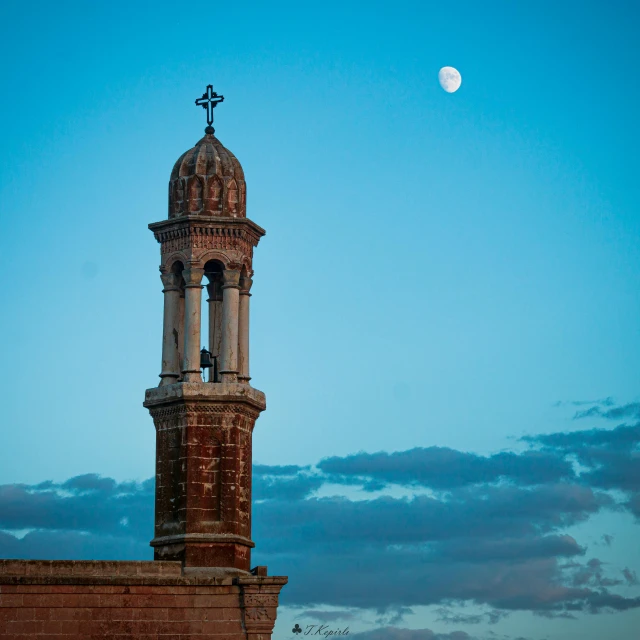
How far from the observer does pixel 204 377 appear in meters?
35.6

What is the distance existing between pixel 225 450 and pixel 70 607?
518 cm

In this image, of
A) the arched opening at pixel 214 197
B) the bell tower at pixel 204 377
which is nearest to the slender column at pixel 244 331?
the bell tower at pixel 204 377

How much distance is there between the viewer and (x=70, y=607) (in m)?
30.8

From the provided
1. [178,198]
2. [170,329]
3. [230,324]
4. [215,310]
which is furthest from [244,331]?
[178,198]

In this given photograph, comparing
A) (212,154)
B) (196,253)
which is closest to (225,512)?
(196,253)

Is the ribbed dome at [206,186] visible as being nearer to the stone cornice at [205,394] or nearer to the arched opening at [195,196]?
the arched opening at [195,196]

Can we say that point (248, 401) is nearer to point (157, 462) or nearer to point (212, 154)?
point (157, 462)

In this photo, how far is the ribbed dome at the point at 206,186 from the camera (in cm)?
3481

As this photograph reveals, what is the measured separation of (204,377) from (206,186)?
4.78 meters

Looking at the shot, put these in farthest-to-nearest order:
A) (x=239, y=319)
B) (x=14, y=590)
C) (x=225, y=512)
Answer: (x=239, y=319), (x=225, y=512), (x=14, y=590)

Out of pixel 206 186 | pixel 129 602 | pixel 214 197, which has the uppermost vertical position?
pixel 206 186

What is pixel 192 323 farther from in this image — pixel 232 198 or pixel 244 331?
pixel 232 198

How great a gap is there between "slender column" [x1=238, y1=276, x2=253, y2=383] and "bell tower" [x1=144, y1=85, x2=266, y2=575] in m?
0.02

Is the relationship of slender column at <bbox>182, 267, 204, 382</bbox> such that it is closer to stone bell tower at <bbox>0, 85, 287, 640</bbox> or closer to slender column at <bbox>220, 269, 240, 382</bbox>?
stone bell tower at <bbox>0, 85, 287, 640</bbox>
